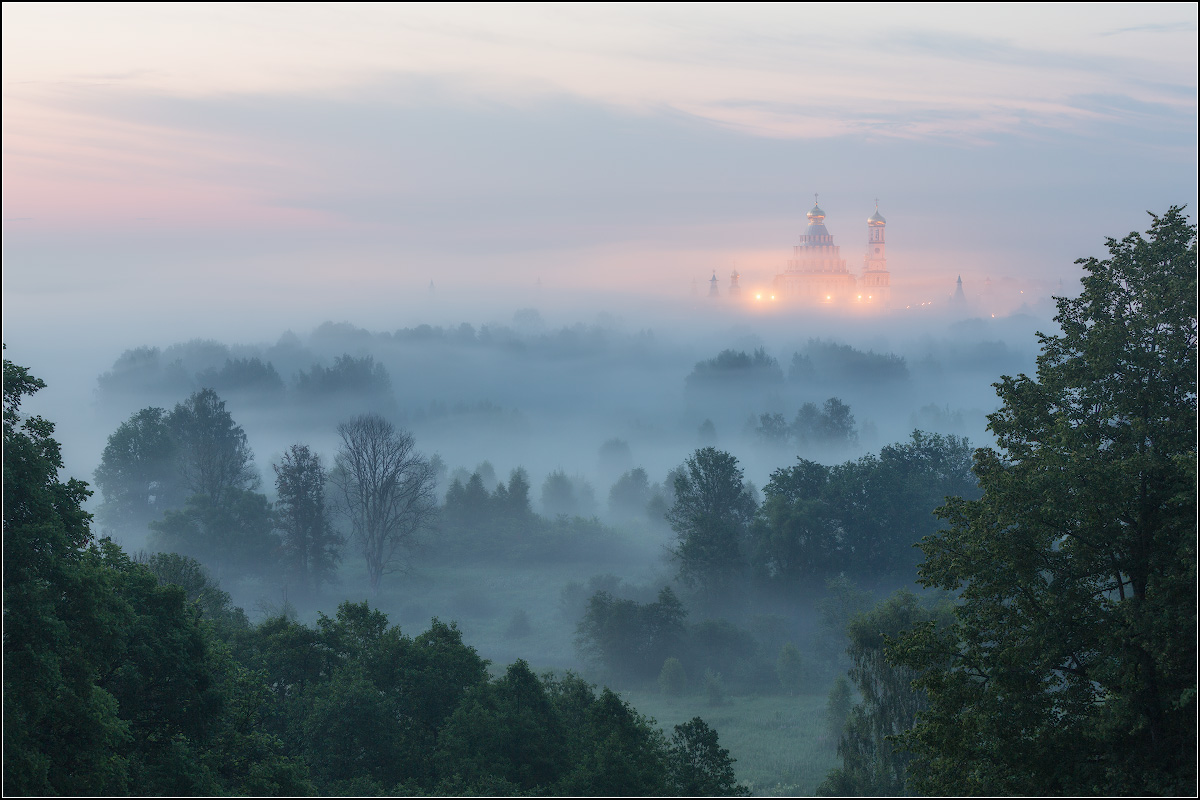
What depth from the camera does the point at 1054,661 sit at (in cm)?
1866

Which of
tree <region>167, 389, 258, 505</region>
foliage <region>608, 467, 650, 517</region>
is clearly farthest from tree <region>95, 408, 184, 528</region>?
foliage <region>608, 467, 650, 517</region>

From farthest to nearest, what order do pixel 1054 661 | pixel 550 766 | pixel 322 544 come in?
pixel 322 544
pixel 550 766
pixel 1054 661

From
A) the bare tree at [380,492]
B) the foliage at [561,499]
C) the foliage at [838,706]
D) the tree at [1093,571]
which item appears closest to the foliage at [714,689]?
the foliage at [838,706]

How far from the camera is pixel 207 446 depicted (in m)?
99.6

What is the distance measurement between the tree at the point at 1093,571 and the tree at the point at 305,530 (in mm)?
69546

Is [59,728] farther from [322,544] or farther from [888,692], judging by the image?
[322,544]

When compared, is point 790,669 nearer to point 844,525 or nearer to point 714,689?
point 714,689

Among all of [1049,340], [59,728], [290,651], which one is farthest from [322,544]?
[1049,340]

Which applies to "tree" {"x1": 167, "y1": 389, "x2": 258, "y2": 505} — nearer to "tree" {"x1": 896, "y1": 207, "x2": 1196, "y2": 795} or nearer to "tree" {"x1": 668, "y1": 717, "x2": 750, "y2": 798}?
"tree" {"x1": 668, "y1": 717, "x2": 750, "y2": 798}

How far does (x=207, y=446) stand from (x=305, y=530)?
79.4 ft

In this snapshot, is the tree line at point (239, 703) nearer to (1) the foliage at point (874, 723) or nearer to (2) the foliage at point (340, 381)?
(1) the foliage at point (874, 723)

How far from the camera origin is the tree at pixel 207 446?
98750 mm

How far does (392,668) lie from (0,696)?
59.0 ft

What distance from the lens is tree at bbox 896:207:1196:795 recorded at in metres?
17.4
